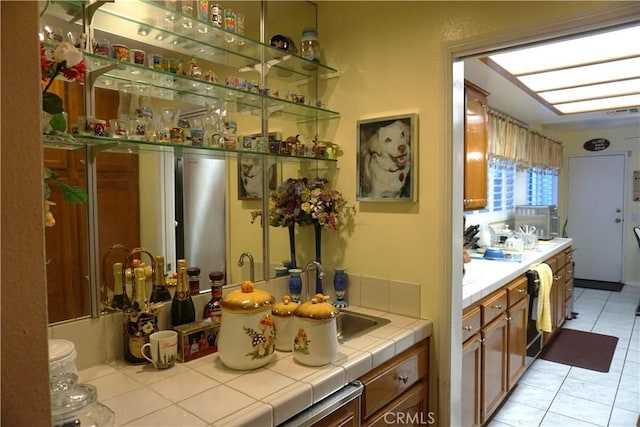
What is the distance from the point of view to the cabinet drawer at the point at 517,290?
265cm

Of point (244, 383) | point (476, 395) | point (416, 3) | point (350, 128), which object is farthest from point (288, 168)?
point (476, 395)

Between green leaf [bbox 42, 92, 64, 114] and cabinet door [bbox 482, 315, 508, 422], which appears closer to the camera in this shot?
green leaf [bbox 42, 92, 64, 114]

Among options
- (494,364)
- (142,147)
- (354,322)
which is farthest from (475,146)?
(142,147)

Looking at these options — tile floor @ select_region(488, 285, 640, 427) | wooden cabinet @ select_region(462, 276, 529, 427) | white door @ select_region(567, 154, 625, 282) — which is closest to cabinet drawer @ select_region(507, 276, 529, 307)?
wooden cabinet @ select_region(462, 276, 529, 427)

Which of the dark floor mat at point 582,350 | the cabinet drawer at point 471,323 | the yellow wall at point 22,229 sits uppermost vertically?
the yellow wall at point 22,229

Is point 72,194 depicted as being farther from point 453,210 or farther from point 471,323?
point 471,323

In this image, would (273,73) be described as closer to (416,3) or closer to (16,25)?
(416,3)

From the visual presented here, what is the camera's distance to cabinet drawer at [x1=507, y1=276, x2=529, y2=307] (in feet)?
8.69

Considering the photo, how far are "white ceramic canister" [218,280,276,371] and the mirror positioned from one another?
441 mm

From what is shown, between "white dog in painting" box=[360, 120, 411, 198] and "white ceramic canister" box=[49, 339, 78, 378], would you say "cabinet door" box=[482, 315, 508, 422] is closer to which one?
"white dog in painting" box=[360, 120, 411, 198]

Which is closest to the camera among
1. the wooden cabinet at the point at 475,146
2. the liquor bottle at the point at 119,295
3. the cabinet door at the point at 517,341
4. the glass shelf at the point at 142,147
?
the glass shelf at the point at 142,147

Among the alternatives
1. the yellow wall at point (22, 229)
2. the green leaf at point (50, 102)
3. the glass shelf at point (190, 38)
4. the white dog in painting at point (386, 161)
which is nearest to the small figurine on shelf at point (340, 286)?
the white dog in painting at point (386, 161)

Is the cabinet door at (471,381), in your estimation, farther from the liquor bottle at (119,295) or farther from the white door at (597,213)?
the white door at (597,213)

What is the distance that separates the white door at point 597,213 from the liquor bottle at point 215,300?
641cm
